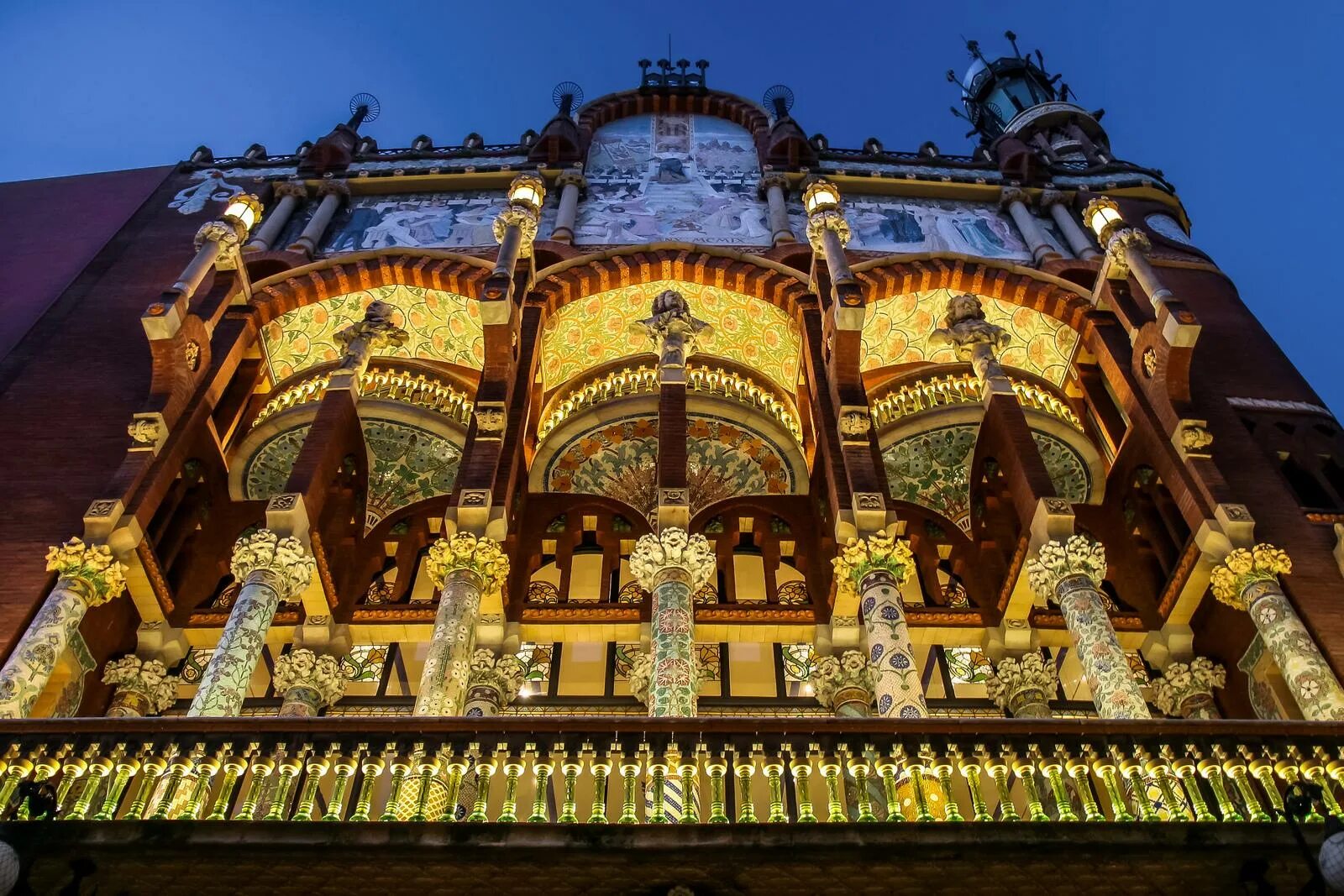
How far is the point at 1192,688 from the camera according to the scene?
1152 centimetres

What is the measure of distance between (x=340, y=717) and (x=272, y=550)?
341 centimetres

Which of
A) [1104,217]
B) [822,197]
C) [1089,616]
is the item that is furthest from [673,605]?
[1104,217]

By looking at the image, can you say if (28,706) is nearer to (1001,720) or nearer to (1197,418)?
(1001,720)

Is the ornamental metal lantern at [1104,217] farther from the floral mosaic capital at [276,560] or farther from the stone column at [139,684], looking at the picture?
the stone column at [139,684]

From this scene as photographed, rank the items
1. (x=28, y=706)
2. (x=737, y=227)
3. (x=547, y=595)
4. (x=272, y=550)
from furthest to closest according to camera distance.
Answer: (x=737, y=227) < (x=547, y=595) < (x=272, y=550) < (x=28, y=706)

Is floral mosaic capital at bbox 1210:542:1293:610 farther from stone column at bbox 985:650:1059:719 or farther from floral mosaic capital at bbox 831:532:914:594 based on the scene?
floral mosaic capital at bbox 831:532:914:594

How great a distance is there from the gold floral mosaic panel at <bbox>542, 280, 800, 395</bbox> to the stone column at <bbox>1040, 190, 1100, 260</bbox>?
422 cm

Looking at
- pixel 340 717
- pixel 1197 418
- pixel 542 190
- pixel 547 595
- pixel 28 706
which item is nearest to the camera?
pixel 340 717

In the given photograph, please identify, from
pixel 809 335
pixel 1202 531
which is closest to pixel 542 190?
pixel 809 335

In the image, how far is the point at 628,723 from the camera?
24.7ft

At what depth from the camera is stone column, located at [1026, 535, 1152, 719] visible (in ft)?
30.4

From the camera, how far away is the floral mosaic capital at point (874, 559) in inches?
417

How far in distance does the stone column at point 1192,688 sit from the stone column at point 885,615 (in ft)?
10.0

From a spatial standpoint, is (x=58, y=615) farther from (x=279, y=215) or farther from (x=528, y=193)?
(x=279, y=215)
